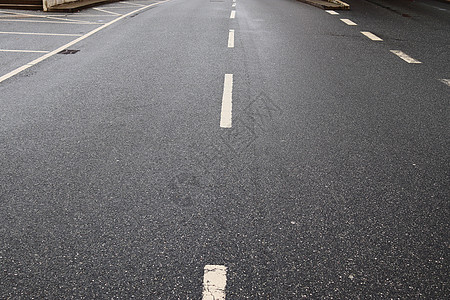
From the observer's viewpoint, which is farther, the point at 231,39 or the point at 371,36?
the point at 371,36

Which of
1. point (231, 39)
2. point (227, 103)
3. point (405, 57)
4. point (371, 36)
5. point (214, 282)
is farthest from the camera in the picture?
point (371, 36)

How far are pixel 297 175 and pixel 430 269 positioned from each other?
4.87 ft

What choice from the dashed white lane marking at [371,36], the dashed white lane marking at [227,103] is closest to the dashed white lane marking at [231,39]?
the dashed white lane marking at [227,103]

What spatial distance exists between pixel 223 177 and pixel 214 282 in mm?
1402

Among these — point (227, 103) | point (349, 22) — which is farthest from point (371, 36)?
point (227, 103)

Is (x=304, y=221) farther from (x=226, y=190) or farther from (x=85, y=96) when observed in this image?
(x=85, y=96)

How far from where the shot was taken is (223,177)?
3.91 metres

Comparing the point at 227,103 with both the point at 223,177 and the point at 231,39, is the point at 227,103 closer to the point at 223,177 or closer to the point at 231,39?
the point at 223,177

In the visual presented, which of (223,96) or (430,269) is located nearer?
(430,269)

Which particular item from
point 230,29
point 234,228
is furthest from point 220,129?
point 230,29

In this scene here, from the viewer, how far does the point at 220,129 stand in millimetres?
5027

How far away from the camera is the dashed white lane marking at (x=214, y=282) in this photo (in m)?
2.53

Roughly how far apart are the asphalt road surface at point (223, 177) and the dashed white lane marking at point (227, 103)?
0.12 ft

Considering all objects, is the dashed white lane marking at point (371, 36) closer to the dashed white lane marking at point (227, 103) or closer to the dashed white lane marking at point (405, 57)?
the dashed white lane marking at point (405, 57)
